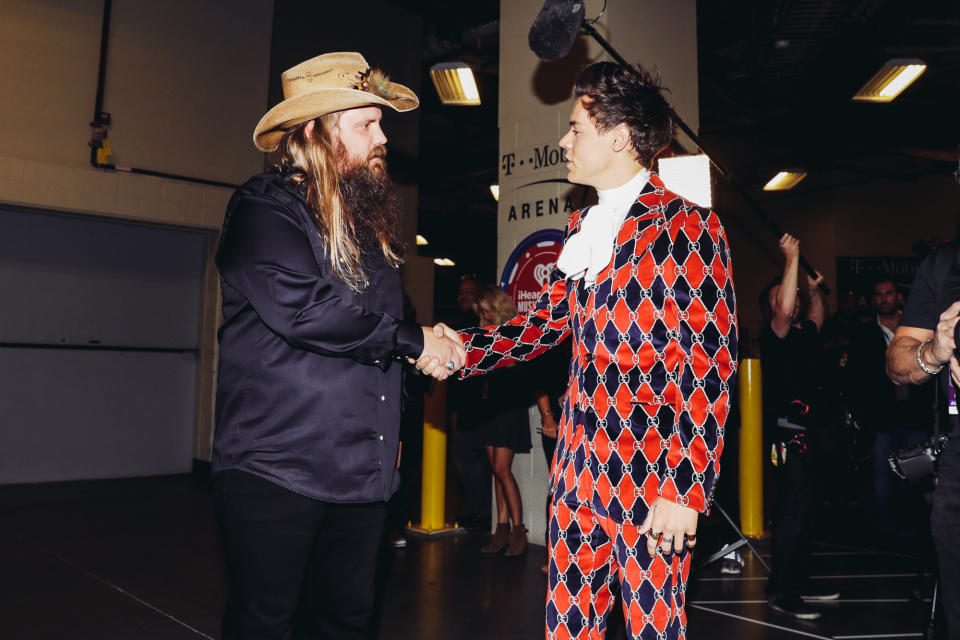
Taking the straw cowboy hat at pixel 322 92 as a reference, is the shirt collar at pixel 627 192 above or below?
below

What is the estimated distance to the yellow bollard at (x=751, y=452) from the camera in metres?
5.75

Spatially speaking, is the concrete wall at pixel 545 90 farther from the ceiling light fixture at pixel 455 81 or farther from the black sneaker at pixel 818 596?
the black sneaker at pixel 818 596

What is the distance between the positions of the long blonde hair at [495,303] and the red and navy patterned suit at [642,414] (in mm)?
3043

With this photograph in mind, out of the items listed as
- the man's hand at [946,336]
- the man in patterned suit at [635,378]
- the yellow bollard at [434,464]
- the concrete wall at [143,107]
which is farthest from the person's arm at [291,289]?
the concrete wall at [143,107]

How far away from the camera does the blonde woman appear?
16.1 ft

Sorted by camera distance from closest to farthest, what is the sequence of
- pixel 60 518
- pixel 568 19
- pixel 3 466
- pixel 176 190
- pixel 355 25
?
pixel 568 19 → pixel 60 518 → pixel 3 466 → pixel 176 190 → pixel 355 25

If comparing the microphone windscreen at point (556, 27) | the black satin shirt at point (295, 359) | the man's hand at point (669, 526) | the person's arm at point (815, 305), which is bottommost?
the man's hand at point (669, 526)

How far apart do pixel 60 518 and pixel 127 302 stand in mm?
2710

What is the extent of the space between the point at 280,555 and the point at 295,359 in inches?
17.5

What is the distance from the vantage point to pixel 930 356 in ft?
6.07

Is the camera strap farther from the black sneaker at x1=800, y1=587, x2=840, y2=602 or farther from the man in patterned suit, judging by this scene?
the black sneaker at x1=800, y1=587, x2=840, y2=602

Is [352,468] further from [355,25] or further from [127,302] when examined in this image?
[355,25]

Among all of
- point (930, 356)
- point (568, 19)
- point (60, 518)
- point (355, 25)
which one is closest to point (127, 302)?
point (60, 518)

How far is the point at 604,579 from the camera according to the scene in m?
1.76
